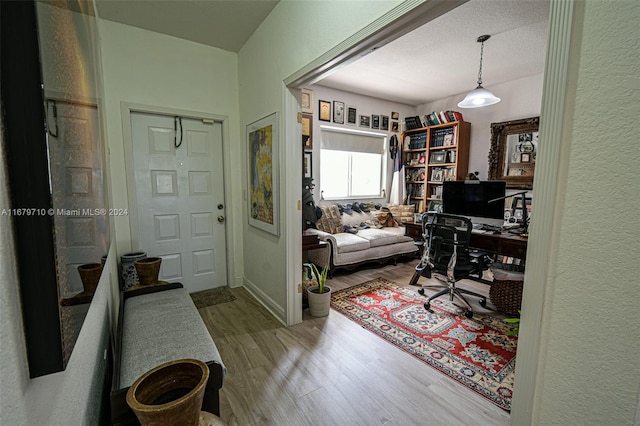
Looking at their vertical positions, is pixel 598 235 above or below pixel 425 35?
below

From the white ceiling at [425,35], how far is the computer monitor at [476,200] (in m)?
1.48

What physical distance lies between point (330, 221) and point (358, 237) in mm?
500

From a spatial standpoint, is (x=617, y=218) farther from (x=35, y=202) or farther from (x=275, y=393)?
(x=275, y=393)

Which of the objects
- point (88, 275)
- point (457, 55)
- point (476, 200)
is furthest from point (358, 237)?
point (88, 275)

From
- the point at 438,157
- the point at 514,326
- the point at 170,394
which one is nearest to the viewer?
the point at 170,394

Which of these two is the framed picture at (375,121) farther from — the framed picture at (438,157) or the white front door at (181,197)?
the white front door at (181,197)

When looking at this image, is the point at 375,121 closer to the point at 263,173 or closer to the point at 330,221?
the point at 330,221

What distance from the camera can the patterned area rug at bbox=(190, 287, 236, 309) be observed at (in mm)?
3012

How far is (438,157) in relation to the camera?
16.3ft

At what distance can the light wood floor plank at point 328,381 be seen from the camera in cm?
160

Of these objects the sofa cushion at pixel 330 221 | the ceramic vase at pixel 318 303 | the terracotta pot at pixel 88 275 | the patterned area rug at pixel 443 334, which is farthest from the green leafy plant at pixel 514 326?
the terracotta pot at pixel 88 275

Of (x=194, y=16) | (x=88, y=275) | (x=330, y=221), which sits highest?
(x=194, y=16)

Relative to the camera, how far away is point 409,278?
3.83m

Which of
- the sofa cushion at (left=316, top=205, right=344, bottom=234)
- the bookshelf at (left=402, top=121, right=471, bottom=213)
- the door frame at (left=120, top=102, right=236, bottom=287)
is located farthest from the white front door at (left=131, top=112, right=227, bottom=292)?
the bookshelf at (left=402, top=121, right=471, bottom=213)
